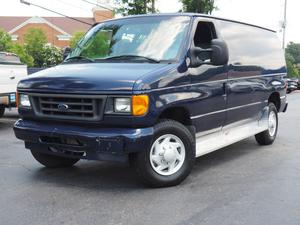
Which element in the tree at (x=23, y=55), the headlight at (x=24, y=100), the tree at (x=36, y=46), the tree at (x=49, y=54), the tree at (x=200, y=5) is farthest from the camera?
the tree at (x=36, y=46)

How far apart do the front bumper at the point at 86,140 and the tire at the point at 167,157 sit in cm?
17

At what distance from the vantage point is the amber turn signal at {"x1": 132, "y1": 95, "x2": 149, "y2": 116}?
484cm

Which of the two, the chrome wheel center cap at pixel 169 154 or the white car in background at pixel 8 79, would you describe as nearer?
the chrome wheel center cap at pixel 169 154

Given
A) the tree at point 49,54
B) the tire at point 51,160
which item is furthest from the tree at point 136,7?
the tree at point 49,54

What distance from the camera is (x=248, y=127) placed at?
23.7 feet

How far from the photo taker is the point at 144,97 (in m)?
4.89

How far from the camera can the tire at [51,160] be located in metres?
6.10

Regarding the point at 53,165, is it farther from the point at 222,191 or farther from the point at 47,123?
the point at 222,191

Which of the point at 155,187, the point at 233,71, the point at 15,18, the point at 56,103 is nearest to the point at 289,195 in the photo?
the point at 155,187

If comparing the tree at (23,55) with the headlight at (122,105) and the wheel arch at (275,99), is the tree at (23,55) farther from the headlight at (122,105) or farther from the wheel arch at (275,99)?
the headlight at (122,105)

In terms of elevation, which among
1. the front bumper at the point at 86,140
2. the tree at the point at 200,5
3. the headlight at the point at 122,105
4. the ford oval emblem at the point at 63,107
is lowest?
the front bumper at the point at 86,140

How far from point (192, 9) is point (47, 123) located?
64.7ft

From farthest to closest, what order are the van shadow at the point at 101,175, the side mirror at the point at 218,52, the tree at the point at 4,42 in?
1. the tree at the point at 4,42
2. the side mirror at the point at 218,52
3. the van shadow at the point at 101,175

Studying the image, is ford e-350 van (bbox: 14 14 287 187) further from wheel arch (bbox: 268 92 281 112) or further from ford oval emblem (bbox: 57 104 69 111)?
wheel arch (bbox: 268 92 281 112)
